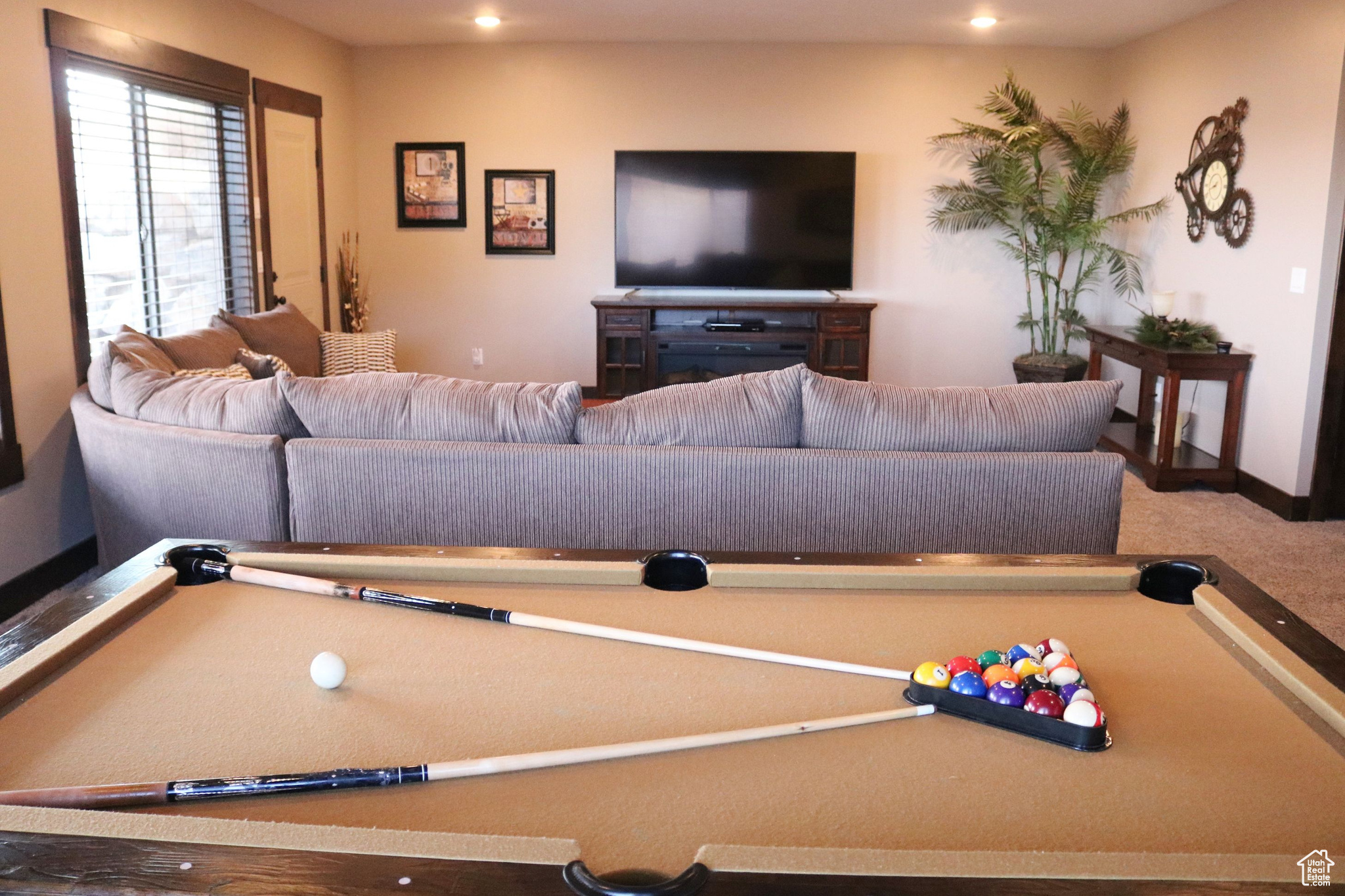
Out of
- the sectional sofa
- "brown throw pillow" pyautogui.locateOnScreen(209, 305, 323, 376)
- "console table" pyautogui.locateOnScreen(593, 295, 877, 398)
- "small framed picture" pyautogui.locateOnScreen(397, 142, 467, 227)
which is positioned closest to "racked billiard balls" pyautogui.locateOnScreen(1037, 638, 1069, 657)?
the sectional sofa

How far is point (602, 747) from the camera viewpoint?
1.33 metres

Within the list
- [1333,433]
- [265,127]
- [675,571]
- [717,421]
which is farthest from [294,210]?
[1333,433]

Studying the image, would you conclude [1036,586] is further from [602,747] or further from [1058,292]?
[1058,292]

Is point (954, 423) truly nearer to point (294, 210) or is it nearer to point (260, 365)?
point (260, 365)

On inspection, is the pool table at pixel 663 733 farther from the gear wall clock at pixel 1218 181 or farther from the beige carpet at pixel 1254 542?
the gear wall clock at pixel 1218 181

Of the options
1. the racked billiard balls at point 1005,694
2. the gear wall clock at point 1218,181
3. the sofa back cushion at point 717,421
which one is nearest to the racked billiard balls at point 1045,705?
the racked billiard balls at point 1005,694

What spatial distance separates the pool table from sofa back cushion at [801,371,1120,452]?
0.87m

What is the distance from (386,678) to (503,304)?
634 cm

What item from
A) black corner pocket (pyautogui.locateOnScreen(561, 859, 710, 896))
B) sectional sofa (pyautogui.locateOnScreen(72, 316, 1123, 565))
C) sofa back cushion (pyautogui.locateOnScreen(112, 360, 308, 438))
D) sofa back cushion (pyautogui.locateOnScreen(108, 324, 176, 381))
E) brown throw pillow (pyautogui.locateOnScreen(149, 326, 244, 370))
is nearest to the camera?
black corner pocket (pyautogui.locateOnScreen(561, 859, 710, 896))

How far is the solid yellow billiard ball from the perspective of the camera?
148 centimetres

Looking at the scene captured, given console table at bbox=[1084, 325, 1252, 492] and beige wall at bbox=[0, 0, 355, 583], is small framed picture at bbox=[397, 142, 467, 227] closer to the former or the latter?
beige wall at bbox=[0, 0, 355, 583]

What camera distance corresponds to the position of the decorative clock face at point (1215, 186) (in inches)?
225

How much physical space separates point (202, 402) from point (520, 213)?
183 inches

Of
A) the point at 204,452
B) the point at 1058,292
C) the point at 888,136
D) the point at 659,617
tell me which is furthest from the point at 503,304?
the point at 659,617
